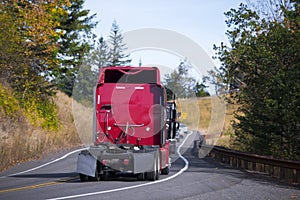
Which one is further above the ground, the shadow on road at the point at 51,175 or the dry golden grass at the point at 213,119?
the dry golden grass at the point at 213,119

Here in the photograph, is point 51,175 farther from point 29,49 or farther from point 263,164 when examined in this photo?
point 29,49

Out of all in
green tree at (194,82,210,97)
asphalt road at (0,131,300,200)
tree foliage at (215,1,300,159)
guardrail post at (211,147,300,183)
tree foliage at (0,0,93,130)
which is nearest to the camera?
asphalt road at (0,131,300,200)

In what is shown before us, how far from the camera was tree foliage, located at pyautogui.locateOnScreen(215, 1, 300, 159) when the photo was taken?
76.7 ft

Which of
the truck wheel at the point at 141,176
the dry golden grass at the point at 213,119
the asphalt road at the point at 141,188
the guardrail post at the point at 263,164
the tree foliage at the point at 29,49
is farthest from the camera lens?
the dry golden grass at the point at 213,119

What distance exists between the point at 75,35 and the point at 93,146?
33.2 meters

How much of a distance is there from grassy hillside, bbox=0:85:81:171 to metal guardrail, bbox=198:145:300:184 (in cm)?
988

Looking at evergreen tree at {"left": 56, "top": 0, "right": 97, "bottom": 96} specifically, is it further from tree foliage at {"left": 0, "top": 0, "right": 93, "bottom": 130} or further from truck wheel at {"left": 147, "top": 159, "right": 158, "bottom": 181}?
truck wheel at {"left": 147, "top": 159, "right": 158, "bottom": 181}

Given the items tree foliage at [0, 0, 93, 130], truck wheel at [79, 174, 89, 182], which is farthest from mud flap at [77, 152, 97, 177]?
tree foliage at [0, 0, 93, 130]

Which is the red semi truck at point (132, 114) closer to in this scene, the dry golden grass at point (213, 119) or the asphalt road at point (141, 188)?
the asphalt road at point (141, 188)

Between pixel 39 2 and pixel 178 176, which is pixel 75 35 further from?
pixel 178 176

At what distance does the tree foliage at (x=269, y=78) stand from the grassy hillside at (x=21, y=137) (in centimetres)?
1128

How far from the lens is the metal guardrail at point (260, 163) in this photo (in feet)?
58.9

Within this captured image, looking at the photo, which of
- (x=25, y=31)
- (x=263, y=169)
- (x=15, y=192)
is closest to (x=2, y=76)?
(x=25, y=31)

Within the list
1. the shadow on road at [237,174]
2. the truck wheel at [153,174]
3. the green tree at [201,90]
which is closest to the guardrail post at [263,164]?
the shadow on road at [237,174]
